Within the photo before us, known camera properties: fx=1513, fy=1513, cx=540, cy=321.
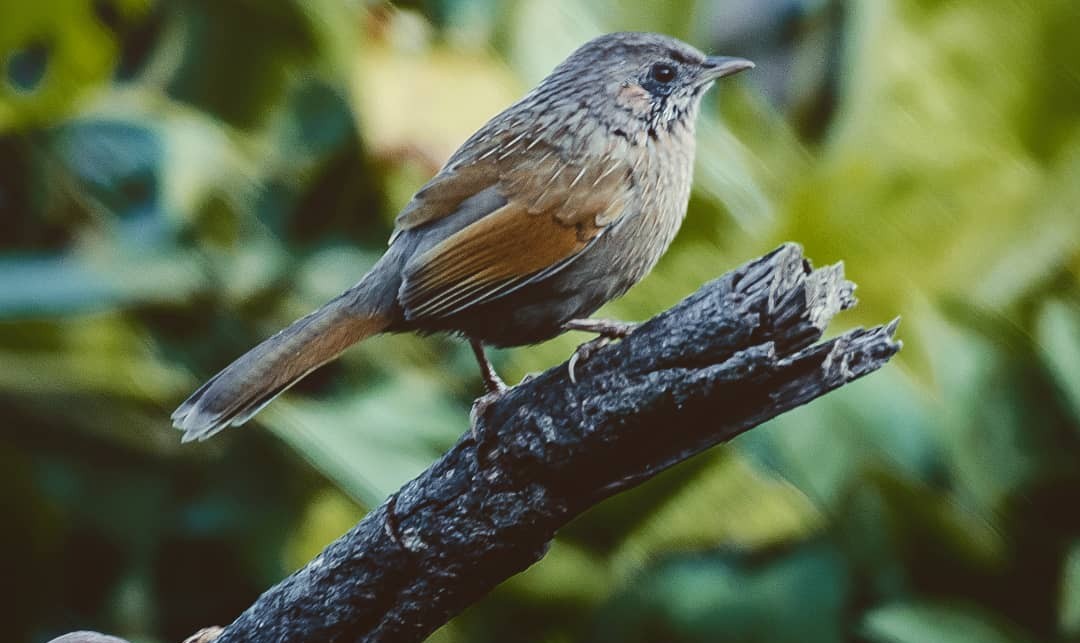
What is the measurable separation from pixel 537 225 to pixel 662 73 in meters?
0.35

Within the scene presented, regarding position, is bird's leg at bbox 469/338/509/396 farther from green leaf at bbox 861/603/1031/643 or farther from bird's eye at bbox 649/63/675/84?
green leaf at bbox 861/603/1031/643

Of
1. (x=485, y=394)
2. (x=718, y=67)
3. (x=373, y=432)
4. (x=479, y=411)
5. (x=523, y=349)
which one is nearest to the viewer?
(x=479, y=411)

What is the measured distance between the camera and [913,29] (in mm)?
4086

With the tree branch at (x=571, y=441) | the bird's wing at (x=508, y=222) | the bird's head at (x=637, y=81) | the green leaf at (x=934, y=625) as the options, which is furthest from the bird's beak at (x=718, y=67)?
the green leaf at (x=934, y=625)

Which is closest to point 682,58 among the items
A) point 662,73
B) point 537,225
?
point 662,73

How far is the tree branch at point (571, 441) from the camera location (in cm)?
167

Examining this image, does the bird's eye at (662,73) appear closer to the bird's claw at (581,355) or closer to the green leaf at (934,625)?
the bird's claw at (581,355)

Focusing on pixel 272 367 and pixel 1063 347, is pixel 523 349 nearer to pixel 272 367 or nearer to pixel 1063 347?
pixel 1063 347

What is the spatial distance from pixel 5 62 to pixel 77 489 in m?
1.25

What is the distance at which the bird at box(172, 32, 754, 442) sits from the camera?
6.61 ft

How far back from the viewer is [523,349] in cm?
348

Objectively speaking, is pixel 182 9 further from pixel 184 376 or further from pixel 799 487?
pixel 799 487

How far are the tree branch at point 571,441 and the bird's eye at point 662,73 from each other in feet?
1.95

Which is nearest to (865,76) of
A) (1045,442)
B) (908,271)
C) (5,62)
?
(908,271)
